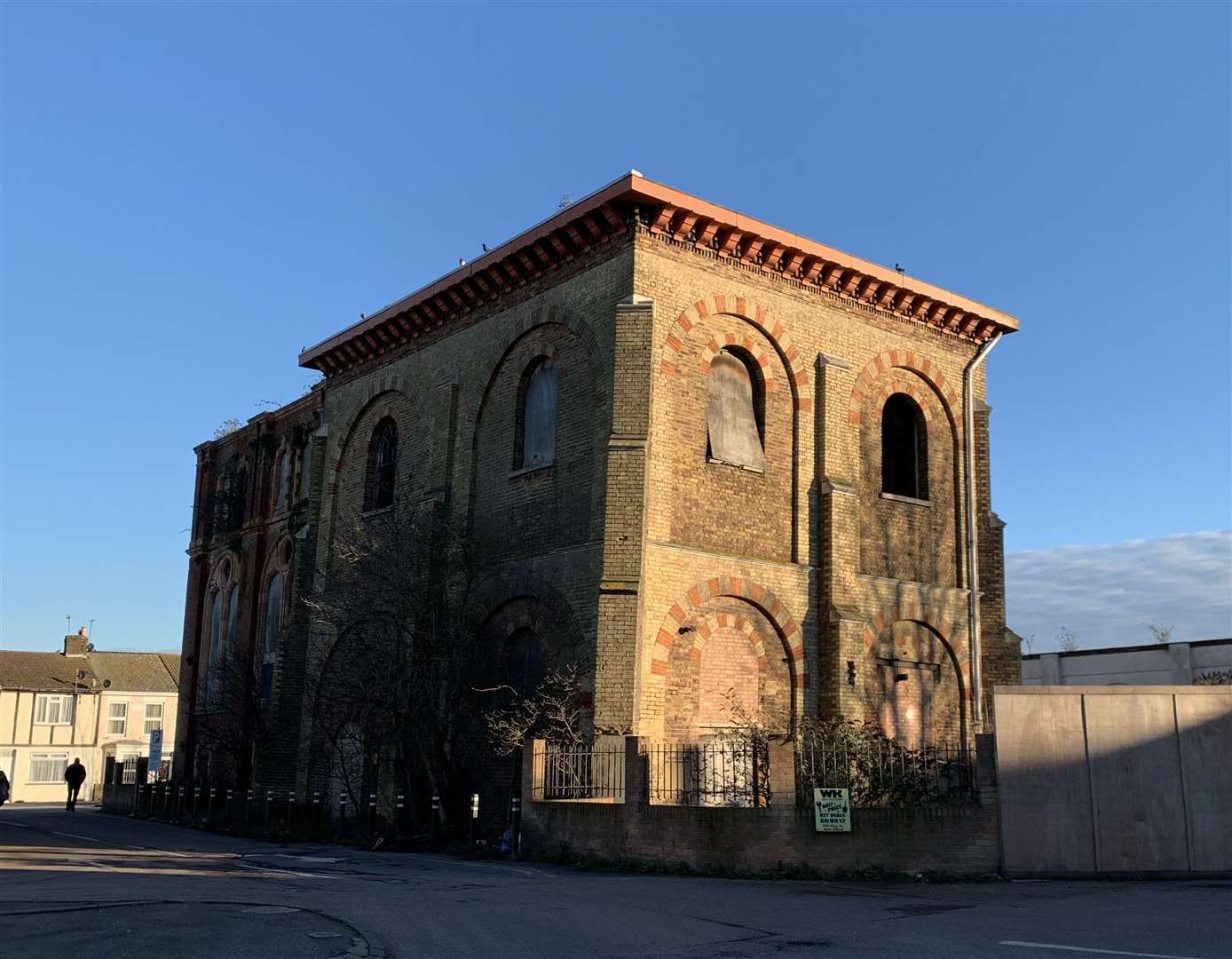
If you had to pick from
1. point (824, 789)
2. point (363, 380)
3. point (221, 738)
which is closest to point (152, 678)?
point (221, 738)

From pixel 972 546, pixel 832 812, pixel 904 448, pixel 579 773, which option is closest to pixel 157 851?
pixel 579 773

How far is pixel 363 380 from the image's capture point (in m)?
27.0

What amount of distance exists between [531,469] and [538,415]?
1.17 meters

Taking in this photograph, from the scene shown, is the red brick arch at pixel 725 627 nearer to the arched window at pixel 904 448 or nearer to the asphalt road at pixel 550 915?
the asphalt road at pixel 550 915

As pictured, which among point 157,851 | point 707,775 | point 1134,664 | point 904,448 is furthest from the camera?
point 1134,664

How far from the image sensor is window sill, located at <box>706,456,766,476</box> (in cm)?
2012

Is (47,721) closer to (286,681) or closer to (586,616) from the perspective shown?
(286,681)

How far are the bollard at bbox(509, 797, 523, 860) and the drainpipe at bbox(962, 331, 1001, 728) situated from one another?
9965mm

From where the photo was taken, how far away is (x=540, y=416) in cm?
2170

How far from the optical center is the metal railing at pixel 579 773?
17.5 metres

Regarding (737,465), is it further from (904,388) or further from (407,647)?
(407,647)

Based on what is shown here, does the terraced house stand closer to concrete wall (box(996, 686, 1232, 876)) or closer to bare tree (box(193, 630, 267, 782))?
bare tree (box(193, 630, 267, 782))

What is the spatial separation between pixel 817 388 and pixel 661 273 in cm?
401

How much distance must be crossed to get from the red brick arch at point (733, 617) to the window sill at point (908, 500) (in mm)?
3897
